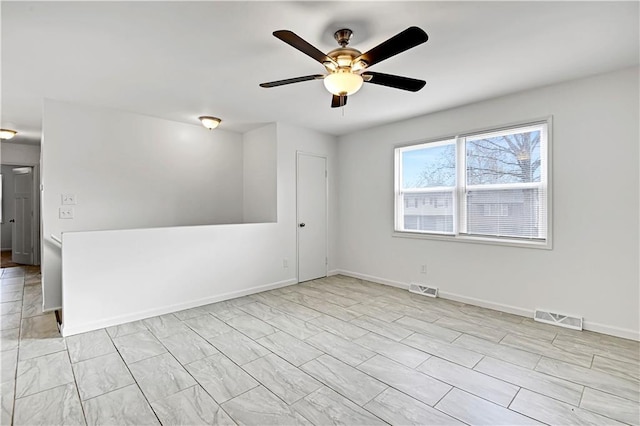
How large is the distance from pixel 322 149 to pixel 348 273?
2.21 metres

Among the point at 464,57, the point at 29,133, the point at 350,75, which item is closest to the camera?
the point at 350,75

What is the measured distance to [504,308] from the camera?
355cm

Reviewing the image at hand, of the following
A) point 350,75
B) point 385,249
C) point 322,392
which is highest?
point 350,75

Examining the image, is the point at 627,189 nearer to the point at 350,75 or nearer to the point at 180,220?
the point at 350,75

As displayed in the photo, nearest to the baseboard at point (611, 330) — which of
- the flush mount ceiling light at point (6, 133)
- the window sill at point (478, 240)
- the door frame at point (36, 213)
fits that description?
the window sill at point (478, 240)

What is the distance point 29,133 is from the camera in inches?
202

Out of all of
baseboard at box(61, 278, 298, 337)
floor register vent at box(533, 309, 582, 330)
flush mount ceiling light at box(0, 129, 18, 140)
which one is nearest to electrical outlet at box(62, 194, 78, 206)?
baseboard at box(61, 278, 298, 337)

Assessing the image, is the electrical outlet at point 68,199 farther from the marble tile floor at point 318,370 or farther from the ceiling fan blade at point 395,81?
the ceiling fan blade at point 395,81

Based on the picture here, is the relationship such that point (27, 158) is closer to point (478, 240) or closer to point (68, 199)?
point (68, 199)

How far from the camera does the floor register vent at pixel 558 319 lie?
10.0 feet

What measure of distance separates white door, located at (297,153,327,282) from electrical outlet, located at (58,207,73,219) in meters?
2.97

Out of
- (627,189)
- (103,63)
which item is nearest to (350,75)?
(103,63)

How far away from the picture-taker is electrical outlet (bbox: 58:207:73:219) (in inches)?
144

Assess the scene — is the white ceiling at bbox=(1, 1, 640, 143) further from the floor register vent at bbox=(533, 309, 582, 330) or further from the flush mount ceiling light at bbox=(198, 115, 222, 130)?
the floor register vent at bbox=(533, 309, 582, 330)
